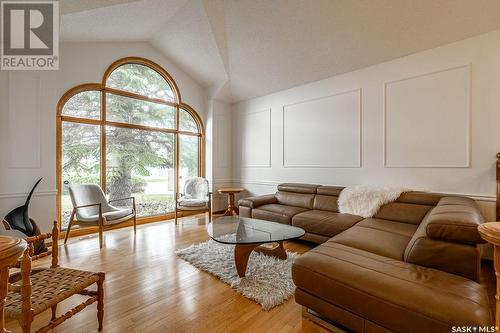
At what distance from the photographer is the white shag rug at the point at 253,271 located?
6.47ft

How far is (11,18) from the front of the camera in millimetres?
2689

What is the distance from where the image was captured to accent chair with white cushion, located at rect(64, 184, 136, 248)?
3162 mm

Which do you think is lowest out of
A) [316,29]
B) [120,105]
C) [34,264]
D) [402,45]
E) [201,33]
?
[34,264]

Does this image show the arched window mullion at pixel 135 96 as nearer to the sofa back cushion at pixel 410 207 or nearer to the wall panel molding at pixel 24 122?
the wall panel molding at pixel 24 122

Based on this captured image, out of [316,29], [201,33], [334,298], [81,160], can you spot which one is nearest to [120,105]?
[81,160]

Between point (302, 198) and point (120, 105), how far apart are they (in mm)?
3777

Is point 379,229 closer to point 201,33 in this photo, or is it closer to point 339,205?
point 339,205

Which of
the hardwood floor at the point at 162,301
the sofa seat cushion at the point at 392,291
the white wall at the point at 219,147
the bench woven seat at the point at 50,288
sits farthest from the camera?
the white wall at the point at 219,147

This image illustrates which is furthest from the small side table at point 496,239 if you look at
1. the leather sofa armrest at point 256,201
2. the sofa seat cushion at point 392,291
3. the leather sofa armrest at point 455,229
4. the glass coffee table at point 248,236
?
the leather sofa armrest at point 256,201

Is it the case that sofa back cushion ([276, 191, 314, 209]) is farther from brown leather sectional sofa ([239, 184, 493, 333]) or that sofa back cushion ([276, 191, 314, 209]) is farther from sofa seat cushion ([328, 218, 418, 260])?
brown leather sectional sofa ([239, 184, 493, 333])

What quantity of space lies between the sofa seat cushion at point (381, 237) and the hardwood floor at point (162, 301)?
0.76 meters

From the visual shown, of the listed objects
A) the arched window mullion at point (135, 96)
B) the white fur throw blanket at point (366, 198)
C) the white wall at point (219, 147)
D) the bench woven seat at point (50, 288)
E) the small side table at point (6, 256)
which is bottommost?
the bench woven seat at point (50, 288)

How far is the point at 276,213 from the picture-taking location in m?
3.50

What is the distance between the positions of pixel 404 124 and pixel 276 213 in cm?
222
